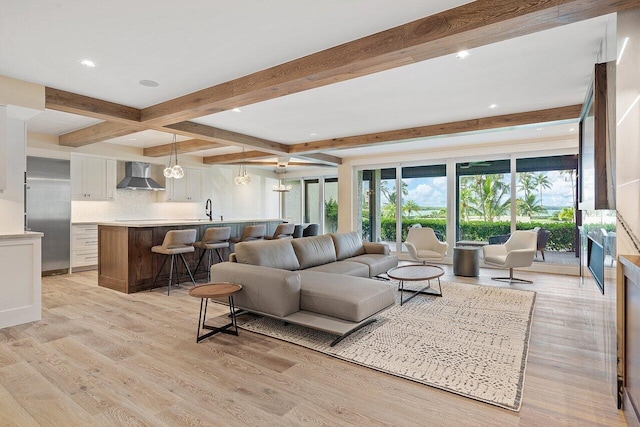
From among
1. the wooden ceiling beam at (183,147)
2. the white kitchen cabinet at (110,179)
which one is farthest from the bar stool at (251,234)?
the white kitchen cabinet at (110,179)

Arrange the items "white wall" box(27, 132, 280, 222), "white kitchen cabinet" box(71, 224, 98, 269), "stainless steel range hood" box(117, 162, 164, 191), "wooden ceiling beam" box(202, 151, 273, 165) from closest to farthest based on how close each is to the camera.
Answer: "white kitchen cabinet" box(71, 224, 98, 269)
"white wall" box(27, 132, 280, 222)
"stainless steel range hood" box(117, 162, 164, 191)
"wooden ceiling beam" box(202, 151, 273, 165)

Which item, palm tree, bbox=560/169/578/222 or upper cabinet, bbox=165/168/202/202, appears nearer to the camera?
palm tree, bbox=560/169/578/222

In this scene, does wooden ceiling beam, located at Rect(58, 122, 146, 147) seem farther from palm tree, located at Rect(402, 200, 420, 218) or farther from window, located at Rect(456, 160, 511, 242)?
window, located at Rect(456, 160, 511, 242)

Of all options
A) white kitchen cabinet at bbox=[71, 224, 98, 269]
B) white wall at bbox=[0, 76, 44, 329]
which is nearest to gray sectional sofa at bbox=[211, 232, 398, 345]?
white wall at bbox=[0, 76, 44, 329]

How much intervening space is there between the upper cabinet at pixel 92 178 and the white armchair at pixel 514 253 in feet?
25.3

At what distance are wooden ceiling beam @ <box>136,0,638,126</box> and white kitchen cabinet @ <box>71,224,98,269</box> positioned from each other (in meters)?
4.80

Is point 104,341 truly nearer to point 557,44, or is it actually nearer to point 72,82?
point 72,82

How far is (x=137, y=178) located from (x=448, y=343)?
7.42 metres

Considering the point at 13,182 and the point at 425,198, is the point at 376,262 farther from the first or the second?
the point at 13,182

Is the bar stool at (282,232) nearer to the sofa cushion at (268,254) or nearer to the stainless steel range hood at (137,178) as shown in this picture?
the sofa cushion at (268,254)

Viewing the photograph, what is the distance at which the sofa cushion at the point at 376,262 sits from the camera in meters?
5.14

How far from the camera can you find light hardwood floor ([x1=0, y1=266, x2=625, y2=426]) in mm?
2084

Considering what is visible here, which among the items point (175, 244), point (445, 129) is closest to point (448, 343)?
point (445, 129)

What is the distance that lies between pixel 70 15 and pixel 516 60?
3684 millimetres
